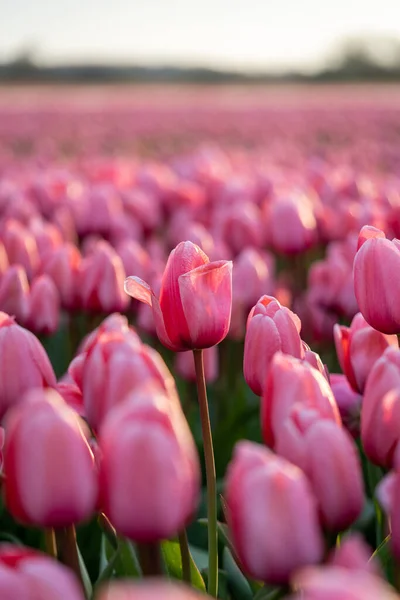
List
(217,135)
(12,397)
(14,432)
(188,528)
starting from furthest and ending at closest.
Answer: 1. (217,135)
2. (188,528)
3. (12,397)
4. (14,432)

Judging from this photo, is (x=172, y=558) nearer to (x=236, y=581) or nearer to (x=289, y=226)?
(x=236, y=581)

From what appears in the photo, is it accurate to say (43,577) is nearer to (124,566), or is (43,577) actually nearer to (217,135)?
(124,566)

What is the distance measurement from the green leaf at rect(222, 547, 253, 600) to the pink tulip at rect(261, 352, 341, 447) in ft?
1.62

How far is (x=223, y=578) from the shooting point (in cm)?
140

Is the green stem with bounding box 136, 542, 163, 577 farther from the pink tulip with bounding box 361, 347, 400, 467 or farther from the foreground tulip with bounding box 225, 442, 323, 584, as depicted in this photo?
the pink tulip with bounding box 361, 347, 400, 467

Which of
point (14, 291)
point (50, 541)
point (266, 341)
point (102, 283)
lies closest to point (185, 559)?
point (50, 541)

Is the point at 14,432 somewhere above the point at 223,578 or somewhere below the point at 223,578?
above

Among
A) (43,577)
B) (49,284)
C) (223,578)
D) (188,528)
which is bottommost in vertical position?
(188,528)

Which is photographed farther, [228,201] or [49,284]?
[228,201]

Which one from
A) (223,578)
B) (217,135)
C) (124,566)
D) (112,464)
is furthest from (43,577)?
(217,135)

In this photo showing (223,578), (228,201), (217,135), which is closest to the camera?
(223,578)

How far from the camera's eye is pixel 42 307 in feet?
6.56

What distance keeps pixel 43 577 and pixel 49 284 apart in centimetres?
143

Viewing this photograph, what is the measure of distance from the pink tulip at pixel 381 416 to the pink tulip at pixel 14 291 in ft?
3.66
